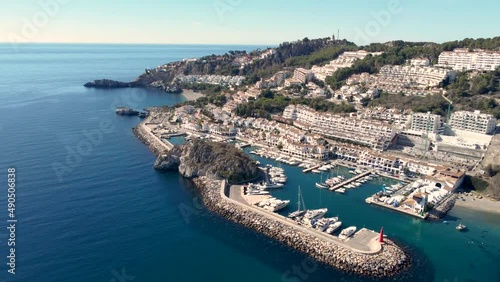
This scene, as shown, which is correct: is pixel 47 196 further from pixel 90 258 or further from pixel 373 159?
pixel 373 159

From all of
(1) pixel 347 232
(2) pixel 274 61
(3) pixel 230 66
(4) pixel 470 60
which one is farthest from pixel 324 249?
(3) pixel 230 66

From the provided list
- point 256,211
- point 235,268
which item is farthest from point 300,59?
point 235,268

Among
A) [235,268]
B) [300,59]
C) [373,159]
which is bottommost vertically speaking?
[235,268]

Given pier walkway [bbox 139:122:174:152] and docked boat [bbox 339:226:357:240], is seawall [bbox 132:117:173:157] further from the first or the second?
docked boat [bbox 339:226:357:240]

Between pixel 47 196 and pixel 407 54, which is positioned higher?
pixel 407 54

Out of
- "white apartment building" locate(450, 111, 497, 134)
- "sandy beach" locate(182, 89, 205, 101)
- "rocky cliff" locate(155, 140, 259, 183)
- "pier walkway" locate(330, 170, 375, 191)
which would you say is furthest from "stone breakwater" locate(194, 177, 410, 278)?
"sandy beach" locate(182, 89, 205, 101)

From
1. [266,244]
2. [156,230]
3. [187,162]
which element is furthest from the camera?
[187,162]

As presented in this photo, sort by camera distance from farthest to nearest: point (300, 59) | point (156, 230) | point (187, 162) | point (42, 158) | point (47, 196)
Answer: point (300, 59) < point (42, 158) < point (187, 162) < point (47, 196) < point (156, 230)

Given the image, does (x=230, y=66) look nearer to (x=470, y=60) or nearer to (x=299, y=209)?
(x=470, y=60)

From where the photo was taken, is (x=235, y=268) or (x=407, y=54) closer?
(x=235, y=268)
